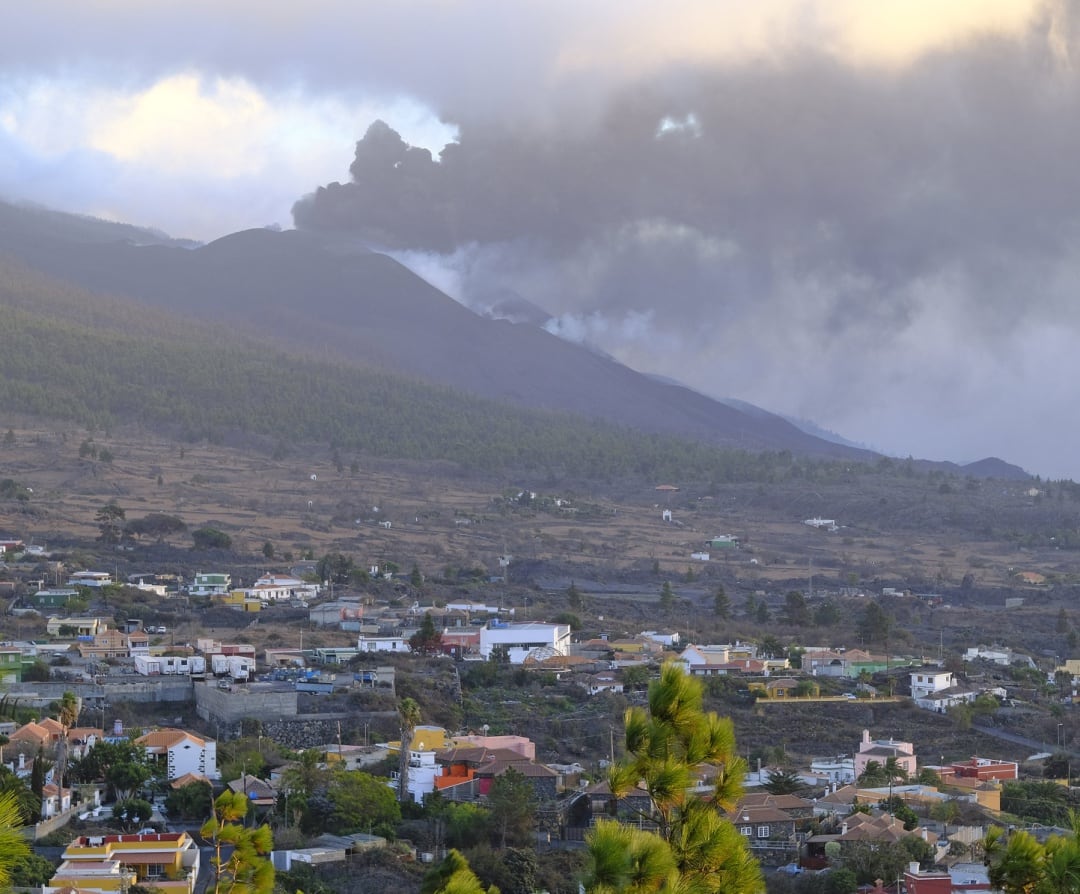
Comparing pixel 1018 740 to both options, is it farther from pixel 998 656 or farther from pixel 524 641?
pixel 524 641

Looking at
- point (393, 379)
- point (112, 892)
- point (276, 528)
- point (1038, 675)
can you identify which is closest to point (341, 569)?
point (276, 528)

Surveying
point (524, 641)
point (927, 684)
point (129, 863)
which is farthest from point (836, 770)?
point (524, 641)

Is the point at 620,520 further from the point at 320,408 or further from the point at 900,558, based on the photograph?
the point at 320,408

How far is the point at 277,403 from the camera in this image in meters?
126

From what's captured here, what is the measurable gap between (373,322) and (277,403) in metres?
48.4

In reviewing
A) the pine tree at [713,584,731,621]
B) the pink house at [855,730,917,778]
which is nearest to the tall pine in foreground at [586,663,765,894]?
the pink house at [855,730,917,778]

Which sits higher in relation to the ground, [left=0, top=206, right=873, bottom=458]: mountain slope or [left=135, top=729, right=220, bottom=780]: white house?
[left=0, top=206, right=873, bottom=458]: mountain slope

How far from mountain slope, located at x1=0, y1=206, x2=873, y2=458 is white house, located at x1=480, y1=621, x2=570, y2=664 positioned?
96.9 m

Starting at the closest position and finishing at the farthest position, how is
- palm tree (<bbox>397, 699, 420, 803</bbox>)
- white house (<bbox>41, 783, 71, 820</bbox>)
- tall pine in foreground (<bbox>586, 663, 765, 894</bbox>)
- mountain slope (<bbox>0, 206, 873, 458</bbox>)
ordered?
1. tall pine in foreground (<bbox>586, 663, 765, 894</bbox>)
2. white house (<bbox>41, 783, 71, 820</bbox>)
3. palm tree (<bbox>397, 699, 420, 803</bbox>)
4. mountain slope (<bbox>0, 206, 873, 458</bbox>)

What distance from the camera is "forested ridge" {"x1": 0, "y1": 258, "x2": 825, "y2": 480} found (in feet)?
388

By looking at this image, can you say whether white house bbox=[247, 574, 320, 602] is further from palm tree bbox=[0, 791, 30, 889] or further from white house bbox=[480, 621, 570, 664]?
palm tree bbox=[0, 791, 30, 889]

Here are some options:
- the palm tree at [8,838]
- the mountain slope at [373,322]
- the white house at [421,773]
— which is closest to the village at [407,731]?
the white house at [421,773]

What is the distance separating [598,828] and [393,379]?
131740mm

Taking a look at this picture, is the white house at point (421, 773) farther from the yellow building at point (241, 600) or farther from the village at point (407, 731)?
the yellow building at point (241, 600)
